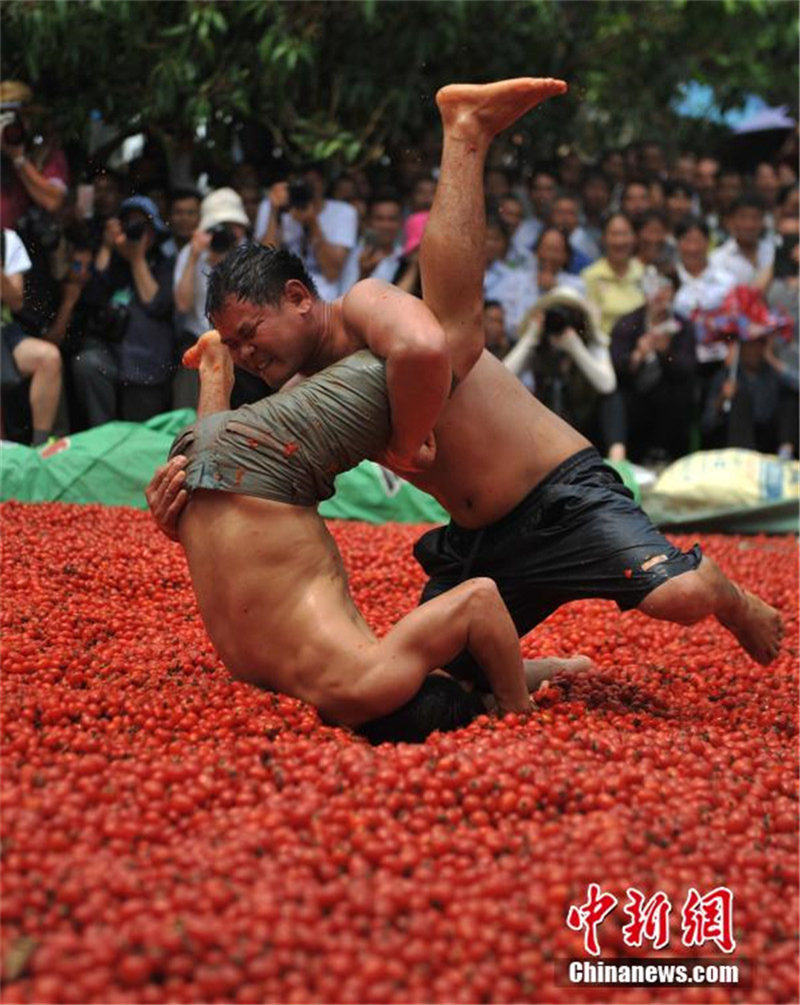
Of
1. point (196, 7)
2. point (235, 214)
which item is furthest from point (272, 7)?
point (235, 214)

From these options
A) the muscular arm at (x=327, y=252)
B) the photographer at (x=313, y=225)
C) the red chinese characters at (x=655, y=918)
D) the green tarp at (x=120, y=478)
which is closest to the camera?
the red chinese characters at (x=655, y=918)

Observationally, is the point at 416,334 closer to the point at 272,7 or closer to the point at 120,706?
the point at 120,706

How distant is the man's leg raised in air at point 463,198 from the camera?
3488 millimetres

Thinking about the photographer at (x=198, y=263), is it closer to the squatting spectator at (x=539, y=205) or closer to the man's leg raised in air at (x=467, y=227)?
the squatting spectator at (x=539, y=205)

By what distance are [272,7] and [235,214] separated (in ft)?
5.34

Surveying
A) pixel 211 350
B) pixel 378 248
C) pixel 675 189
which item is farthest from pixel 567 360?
pixel 211 350

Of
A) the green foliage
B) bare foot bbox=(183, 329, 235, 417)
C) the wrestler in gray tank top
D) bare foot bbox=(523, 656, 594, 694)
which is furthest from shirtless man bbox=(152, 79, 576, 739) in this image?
the green foliage

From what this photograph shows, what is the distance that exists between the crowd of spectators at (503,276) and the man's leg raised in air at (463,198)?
3430 mm

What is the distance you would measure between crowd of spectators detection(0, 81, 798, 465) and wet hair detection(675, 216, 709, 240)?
24 mm

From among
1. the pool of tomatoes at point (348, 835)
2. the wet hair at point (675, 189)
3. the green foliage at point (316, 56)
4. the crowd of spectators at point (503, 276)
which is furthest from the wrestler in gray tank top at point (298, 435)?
the wet hair at point (675, 189)

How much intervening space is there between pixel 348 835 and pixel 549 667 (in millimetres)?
1497

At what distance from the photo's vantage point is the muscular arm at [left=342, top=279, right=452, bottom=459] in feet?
11.0

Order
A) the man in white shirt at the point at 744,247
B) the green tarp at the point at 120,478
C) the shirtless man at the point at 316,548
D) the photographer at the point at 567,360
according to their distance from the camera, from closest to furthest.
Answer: the shirtless man at the point at 316,548, the green tarp at the point at 120,478, the photographer at the point at 567,360, the man in white shirt at the point at 744,247

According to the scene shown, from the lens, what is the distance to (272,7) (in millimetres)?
8602
